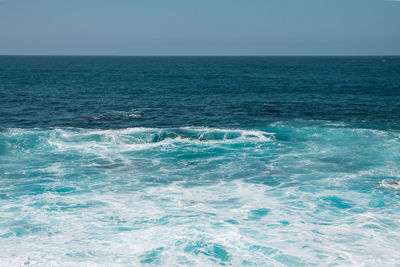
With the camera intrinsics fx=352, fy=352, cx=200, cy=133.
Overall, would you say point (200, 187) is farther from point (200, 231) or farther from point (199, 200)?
point (200, 231)

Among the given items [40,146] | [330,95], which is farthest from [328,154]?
[330,95]

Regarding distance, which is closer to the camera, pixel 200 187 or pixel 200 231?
pixel 200 231

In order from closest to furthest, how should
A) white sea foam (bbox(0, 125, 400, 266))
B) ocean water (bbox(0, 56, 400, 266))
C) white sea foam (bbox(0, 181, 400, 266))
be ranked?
white sea foam (bbox(0, 181, 400, 266)) → white sea foam (bbox(0, 125, 400, 266)) → ocean water (bbox(0, 56, 400, 266))

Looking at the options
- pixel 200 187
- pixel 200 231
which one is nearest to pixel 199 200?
pixel 200 187

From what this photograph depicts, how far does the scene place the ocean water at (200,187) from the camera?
1446 centimetres

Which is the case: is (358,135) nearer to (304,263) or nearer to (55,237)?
(304,263)

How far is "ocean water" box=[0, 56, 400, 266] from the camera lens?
14461 millimetres

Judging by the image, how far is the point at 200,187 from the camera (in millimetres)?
21375

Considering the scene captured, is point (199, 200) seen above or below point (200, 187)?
below

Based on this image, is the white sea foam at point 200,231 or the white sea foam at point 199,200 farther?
the white sea foam at point 199,200

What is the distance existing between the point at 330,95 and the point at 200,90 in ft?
73.0

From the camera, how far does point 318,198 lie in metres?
19.6

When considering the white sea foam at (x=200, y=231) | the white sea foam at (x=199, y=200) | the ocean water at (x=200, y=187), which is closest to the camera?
the white sea foam at (x=200, y=231)

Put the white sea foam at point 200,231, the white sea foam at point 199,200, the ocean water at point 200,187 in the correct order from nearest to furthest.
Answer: the white sea foam at point 200,231 < the white sea foam at point 199,200 < the ocean water at point 200,187
